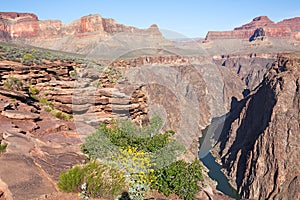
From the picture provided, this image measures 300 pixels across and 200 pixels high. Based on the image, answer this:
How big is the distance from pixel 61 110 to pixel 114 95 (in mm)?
3944

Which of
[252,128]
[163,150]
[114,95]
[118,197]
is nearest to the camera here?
[118,197]

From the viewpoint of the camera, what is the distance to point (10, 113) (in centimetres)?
1382

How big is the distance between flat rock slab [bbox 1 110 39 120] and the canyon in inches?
1.8

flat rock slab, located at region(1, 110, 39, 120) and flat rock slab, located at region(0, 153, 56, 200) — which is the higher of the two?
flat rock slab, located at region(1, 110, 39, 120)

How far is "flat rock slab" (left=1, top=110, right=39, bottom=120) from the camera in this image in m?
13.7

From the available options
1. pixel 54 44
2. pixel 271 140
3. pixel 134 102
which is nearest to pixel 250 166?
pixel 271 140

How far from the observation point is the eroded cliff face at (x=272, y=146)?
A: 2694 inches

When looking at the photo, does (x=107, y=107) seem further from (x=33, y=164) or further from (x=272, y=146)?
(x=272, y=146)

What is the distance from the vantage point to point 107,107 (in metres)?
17.0

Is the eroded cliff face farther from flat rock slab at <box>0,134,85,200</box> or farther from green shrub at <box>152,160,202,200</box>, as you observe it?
flat rock slab at <box>0,134,85,200</box>

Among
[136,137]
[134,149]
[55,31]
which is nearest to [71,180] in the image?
[134,149]

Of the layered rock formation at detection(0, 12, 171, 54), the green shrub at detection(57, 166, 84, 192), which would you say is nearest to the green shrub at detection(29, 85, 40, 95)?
the green shrub at detection(57, 166, 84, 192)

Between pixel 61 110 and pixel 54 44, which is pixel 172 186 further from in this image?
pixel 54 44

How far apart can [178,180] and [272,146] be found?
75620 millimetres
